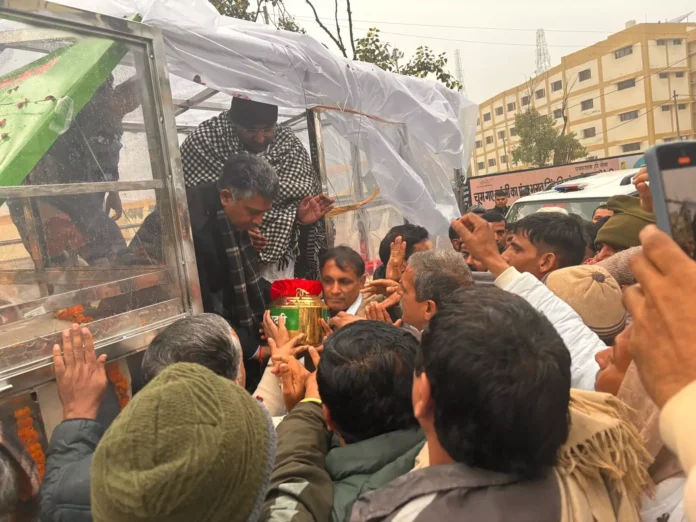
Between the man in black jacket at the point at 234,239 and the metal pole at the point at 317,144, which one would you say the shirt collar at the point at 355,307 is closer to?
the man in black jacket at the point at 234,239

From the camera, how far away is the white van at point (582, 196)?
19.5ft

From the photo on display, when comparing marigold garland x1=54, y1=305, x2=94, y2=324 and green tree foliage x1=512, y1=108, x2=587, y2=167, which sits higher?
green tree foliage x1=512, y1=108, x2=587, y2=167

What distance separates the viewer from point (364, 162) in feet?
13.1

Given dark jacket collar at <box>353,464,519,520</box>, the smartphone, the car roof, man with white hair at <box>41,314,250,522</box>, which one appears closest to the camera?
the smartphone

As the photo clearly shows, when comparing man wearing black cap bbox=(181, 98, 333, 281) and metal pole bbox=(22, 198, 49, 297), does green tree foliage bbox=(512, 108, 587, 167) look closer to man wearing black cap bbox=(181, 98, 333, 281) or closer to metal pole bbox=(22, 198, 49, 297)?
man wearing black cap bbox=(181, 98, 333, 281)

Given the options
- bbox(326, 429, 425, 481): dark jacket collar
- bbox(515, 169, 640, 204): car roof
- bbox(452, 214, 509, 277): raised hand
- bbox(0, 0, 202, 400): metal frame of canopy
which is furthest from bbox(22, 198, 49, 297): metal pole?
bbox(515, 169, 640, 204): car roof

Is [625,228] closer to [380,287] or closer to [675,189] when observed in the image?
[380,287]

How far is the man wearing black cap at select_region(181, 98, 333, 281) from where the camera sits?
301cm

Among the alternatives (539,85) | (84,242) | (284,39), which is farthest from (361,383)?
(539,85)

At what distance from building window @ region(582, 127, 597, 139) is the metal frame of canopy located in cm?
4124

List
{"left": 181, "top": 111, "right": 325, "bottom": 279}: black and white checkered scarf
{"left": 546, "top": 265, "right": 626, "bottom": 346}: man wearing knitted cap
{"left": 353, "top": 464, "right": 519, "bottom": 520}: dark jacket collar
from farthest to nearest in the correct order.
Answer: {"left": 181, "top": 111, "right": 325, "bottom": 279}: black and white checkered scarf < {"left": 546, "top": 265, "right": 626, "bottom": 346}: man wearing knitted cap < {"left": 353, "top": 464, "right": 519, "bottom": 520}: dark jacket collar

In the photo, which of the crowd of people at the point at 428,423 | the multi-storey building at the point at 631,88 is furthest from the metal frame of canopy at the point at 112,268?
the multi-storey building at the point at 631,88

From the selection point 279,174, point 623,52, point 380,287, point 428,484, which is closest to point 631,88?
point 623,52

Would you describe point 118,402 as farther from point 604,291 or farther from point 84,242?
point 604,291
